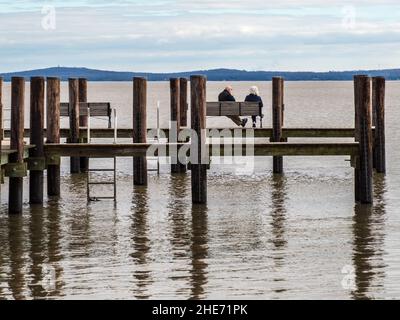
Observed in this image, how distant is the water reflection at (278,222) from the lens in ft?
56.5

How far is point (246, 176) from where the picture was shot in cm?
3030

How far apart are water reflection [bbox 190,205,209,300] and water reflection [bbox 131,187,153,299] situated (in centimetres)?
61

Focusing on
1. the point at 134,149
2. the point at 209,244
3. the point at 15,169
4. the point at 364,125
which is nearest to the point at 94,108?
the point at 134,149

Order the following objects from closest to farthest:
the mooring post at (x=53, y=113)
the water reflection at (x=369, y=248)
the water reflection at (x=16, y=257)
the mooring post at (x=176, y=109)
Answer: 1. the water reflection at (x=16, y=257)
2. the water reflection at (x=369, y=248)
3. the mooring post at (x=53, y=113)
4. the mooring post at (x=176, y=109)

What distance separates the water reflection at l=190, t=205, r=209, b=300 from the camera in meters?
15.4

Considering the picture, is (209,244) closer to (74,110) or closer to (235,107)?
(74,110)

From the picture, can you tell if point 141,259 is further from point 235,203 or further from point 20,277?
point 235,203

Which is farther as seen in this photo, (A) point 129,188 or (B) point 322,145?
(A) point 129,188

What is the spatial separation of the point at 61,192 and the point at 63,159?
34.0ft

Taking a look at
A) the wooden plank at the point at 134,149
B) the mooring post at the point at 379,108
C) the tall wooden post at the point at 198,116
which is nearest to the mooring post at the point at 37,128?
the wooden plank at the point at 134,149

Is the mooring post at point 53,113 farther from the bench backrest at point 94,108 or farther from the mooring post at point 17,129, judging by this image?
the bench backrest at point 94,108

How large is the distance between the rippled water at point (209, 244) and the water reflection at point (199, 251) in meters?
0.02

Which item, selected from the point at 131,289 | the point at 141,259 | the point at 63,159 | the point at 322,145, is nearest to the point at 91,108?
the point at 63,159

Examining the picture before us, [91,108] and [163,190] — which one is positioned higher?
[91,108]
